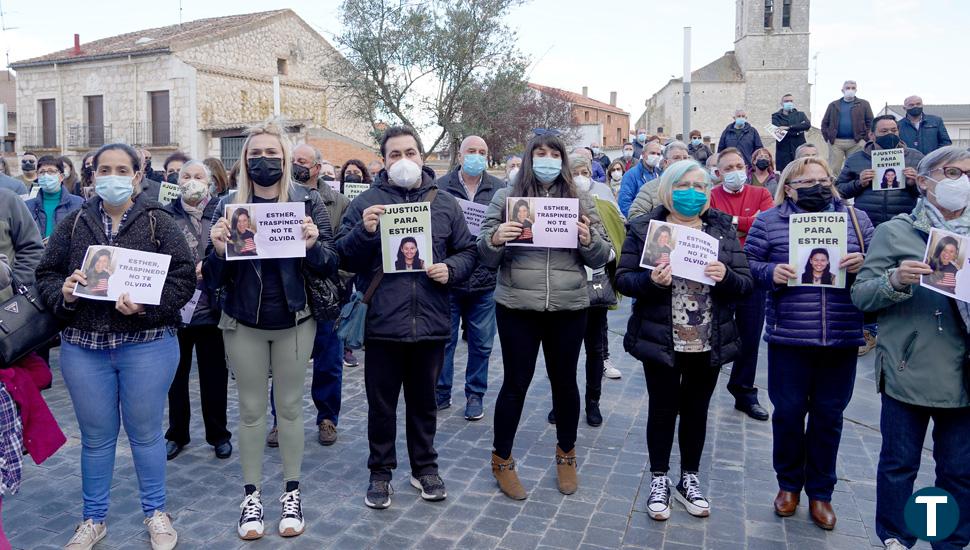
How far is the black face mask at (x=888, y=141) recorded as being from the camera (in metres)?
8.78

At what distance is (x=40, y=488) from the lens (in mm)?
4957

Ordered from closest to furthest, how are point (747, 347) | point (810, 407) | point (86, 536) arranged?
1. point (86, 536)
2. point (810, 407)
3. point (747, 347)

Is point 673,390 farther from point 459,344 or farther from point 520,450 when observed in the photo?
point 459,344

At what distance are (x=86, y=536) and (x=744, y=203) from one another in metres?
5.59

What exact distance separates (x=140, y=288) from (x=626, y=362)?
230 inches

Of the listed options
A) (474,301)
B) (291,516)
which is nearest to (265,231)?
(291,516)

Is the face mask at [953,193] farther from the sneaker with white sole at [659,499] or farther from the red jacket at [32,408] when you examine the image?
the red jacket at [32,408]

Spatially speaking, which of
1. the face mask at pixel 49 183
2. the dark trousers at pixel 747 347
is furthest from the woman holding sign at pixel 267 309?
the face mask at pixel 49 183

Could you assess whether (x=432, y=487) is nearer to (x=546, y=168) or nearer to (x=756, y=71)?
(x=546, y=168)

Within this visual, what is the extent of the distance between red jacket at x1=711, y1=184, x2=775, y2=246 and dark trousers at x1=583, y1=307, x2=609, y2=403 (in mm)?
1466

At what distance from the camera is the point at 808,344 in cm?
427

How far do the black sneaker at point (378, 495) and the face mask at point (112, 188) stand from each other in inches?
89.5

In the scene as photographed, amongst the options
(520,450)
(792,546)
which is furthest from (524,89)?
(792,546)

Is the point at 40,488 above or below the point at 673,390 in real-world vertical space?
below
